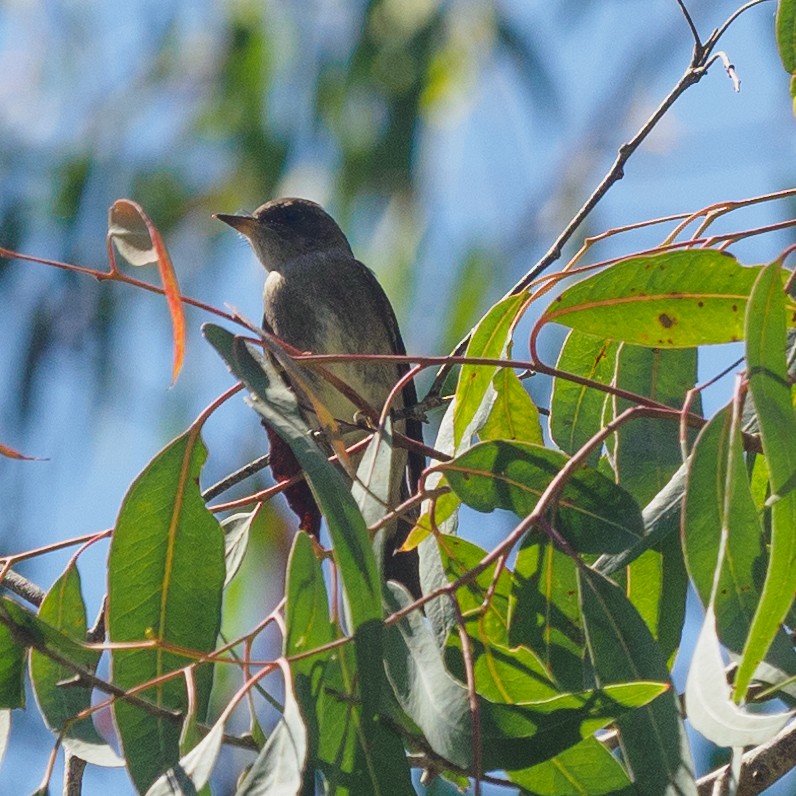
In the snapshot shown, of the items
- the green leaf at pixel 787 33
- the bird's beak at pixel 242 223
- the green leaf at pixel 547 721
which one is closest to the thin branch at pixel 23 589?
the green leaf at pixel 547 721

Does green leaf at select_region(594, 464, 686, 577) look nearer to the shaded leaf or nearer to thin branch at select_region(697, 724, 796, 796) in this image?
thin branch at select_region(697, 724, 796, 796)

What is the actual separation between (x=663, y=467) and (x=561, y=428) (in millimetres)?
189

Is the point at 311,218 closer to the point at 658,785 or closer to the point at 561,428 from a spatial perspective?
the point at 561,428

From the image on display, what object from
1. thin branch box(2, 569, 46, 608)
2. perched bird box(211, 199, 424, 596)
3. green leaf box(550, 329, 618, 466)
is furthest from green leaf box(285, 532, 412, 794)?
perched bird box(211, 199, 424, 596)

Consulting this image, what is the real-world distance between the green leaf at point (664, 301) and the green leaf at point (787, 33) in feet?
1.54

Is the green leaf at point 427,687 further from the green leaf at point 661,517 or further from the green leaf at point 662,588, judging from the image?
the green leaf at point 662,588

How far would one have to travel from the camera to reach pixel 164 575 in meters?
1.88

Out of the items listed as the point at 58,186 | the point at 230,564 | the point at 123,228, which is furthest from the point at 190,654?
the point at 58,186

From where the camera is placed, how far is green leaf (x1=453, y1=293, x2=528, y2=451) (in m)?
1.92

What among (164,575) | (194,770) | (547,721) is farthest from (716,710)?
(164,575)

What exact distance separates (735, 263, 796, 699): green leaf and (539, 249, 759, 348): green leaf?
21cm

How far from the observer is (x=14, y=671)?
6.24 feet

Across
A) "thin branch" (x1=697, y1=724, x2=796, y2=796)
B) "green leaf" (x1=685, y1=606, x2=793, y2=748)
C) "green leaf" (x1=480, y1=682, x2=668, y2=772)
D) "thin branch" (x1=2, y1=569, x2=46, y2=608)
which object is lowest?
"thin branch" (x1=697, y1=724, x2=796, y2=796)

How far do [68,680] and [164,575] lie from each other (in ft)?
0.81
